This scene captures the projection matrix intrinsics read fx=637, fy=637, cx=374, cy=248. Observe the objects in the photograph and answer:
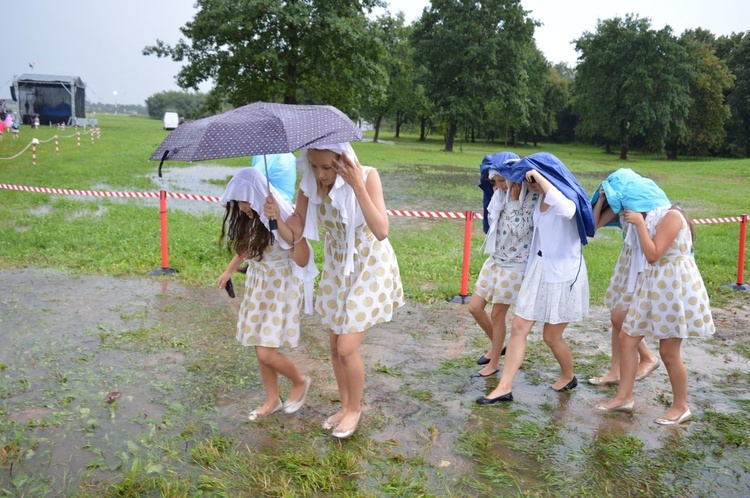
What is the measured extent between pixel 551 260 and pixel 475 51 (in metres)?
Result: 39.4

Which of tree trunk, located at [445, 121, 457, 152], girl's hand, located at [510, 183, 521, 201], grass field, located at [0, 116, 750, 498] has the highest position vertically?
tree trunk, located at [445, 121, 457, 152]

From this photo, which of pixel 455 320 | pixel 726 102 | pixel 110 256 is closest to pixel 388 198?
pixel 110 256

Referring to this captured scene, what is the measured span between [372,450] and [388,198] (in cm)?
1357

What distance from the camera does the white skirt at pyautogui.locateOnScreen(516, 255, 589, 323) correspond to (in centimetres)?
430

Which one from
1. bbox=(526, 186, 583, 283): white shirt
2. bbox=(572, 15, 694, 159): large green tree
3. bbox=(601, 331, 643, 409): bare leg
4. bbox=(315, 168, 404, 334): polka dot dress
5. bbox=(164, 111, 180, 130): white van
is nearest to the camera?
bbox=(315, 168, 404, 334): polka dot dress

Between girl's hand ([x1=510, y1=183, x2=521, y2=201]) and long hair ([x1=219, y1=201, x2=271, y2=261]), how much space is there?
183 cm

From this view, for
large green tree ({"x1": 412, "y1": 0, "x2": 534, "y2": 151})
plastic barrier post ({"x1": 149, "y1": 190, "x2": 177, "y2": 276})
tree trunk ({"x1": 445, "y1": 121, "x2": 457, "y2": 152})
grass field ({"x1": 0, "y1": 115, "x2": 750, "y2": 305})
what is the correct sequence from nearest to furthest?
plastic barrier post ({"x1": 149, "y1": 190, "x2": 177, "y2": 276}) < grass field ({"x1": 0, "y1": 115, "x2": 750, "y2": 305}) < large green tree ({"x1": 412, "y1": 0, "x2": 534, "y2": 151}) < tree trunk ({"x1": 445, "y1": 121, "x2": 457, "y2": 152})

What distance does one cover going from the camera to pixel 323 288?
3.90 meters

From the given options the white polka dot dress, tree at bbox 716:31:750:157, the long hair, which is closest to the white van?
tree at bbox 716:31:750:157

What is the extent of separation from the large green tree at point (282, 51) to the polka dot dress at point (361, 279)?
2141 cm

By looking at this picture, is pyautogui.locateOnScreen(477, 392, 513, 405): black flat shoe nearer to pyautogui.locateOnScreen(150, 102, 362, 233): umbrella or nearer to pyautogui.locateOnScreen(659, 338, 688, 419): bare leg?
pyautogui.locateOnScreen(659, 338, 688, 419): bare leg

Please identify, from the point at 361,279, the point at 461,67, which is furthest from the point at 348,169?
the point at 461,67

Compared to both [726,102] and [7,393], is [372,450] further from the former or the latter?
[726,102]

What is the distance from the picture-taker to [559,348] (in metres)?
4.61
